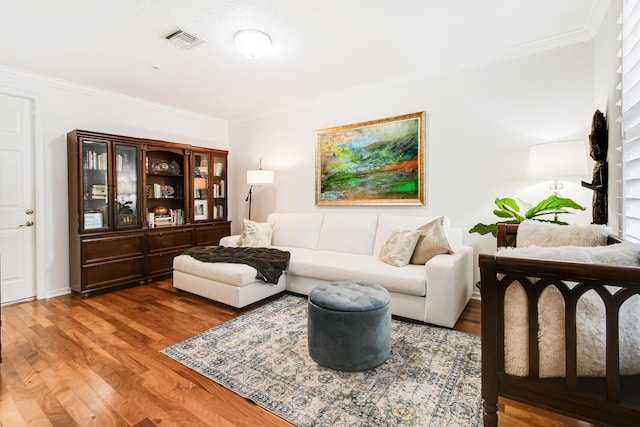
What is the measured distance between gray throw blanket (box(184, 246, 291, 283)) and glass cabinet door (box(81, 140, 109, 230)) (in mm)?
1145

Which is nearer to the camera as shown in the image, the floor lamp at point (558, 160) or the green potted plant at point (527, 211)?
the floor lamp at point (558, 160)

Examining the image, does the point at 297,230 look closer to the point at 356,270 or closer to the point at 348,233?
the point at 348,233

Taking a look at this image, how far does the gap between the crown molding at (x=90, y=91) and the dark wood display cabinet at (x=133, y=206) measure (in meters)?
0.59

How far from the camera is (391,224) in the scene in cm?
334

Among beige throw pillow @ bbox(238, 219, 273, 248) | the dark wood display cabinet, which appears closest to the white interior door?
the dark wood display cabinet

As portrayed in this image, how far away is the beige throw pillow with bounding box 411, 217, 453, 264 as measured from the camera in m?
2.70

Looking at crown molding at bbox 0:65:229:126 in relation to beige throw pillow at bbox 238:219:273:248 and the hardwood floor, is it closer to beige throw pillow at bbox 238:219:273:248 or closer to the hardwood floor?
beige throw pillow at bbox 238:219:273:248

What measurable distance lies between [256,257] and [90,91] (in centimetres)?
288

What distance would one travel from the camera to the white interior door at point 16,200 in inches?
123

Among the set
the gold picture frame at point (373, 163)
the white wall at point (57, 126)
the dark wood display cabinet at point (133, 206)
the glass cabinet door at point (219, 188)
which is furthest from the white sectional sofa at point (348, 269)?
the white wall at point (57, 126)

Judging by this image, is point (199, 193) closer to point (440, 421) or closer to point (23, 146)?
point (23, 146)

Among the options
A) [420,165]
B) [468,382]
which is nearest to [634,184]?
[468,382]

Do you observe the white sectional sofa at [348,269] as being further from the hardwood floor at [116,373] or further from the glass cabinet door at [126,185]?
the glass cabinet door at [126,185]

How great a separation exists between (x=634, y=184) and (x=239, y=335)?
8.53ft
